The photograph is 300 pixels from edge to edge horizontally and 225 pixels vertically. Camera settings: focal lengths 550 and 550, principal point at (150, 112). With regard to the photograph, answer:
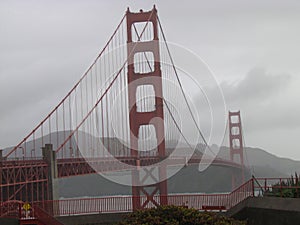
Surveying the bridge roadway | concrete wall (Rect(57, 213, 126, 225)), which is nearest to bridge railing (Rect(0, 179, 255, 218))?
concrete wall (Rect(57, 213, 126, 225))

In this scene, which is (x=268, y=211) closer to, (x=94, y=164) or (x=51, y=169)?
(x=51, y=169)

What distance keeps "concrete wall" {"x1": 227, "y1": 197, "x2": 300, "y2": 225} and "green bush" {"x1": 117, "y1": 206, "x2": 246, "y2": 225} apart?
7.13 ft

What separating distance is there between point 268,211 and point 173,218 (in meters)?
3.97

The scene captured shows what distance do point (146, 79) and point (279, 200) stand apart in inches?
883

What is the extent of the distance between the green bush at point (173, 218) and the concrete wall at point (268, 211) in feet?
7.13

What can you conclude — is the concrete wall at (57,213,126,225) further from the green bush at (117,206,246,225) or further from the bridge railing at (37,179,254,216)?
the green bush at (117,206,246,225)

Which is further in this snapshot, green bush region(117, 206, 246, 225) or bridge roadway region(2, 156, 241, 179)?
bridge roadway region(2, 156, 241, 179)

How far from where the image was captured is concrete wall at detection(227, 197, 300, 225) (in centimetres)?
1755

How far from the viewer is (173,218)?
52.7ft

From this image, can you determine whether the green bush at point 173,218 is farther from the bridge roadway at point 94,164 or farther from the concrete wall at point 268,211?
the bridge roadway at point 94,164

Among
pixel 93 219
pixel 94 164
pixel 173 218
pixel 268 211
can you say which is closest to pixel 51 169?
pixel 94 164

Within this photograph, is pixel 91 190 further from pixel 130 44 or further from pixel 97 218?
pixel 97 218

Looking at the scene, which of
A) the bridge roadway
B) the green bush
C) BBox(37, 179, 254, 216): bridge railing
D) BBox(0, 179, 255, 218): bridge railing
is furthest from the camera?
the bridge roadway

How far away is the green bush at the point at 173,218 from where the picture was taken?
623 inches
